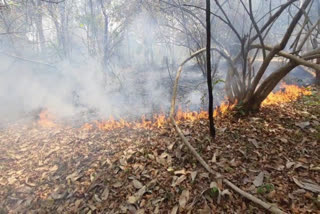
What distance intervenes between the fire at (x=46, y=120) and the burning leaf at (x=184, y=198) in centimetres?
538

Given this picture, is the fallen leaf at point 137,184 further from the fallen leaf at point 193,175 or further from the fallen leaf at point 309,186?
the fallen leaf at point 309,186

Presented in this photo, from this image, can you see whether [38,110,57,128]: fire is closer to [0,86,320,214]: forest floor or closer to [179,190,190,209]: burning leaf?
[0,86,320,214]: forest floor

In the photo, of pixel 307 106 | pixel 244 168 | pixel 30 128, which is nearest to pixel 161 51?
pixel 30 128

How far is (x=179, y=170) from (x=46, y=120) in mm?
5912

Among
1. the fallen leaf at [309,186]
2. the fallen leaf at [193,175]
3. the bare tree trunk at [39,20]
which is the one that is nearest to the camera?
the fallen leaf at [309,186]

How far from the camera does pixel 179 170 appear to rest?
2959 mm

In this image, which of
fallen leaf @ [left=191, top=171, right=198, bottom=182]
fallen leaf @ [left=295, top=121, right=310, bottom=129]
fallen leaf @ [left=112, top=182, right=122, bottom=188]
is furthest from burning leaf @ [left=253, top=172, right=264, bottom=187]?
fallen leaf @ [left=112, top=182, right=122, bottom=188]

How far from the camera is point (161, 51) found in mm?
20578

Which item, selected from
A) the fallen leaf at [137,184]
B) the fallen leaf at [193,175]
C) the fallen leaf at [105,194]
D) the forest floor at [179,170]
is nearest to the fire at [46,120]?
the forest floor at [179,170]

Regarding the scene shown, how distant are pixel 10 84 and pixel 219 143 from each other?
1239 cm

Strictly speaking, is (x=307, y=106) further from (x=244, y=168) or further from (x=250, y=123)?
(x=244, y=168)

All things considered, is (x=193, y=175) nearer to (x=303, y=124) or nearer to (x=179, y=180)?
(x=179, y=180)

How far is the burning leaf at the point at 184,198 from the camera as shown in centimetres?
248

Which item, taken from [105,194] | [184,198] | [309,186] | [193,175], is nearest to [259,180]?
[309,186]
